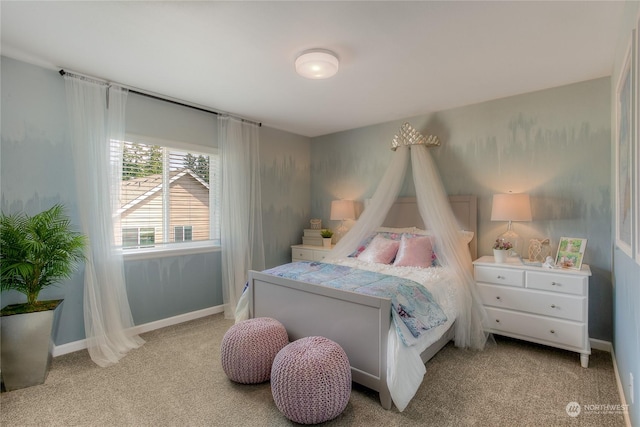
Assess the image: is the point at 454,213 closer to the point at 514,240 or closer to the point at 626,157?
the point at 514,240

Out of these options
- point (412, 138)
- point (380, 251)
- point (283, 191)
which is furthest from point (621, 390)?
point (283, 191)

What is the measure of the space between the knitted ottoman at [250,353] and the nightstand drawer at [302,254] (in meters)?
2.24

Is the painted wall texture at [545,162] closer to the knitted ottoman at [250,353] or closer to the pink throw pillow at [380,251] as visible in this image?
the pink throw pillow at [380,251]

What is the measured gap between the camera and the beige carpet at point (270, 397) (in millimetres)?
1962

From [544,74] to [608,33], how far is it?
650mm

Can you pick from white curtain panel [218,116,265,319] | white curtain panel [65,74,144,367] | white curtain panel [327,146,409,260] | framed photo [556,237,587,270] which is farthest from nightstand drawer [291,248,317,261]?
framed photo [556,237,587,270]

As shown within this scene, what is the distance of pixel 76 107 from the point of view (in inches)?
113

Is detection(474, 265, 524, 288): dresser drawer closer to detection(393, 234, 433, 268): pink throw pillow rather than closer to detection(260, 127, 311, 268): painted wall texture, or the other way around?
detection(393, 234, 433, 268): pink throw pillow

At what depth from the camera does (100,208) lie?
9.71ft

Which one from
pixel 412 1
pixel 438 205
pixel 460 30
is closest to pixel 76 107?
pixel 412 1

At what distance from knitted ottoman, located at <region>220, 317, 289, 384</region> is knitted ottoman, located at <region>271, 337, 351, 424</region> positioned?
1.17ft

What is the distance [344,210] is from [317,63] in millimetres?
2395

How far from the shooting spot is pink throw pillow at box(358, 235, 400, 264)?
347cm

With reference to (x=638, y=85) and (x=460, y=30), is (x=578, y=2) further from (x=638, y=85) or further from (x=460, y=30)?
(x=638, y=85)
